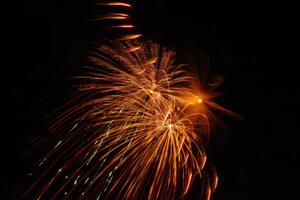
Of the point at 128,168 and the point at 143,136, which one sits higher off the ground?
the point at 143,136

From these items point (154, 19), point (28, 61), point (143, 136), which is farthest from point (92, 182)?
point (154, 19)

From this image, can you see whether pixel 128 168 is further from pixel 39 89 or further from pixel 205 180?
pixel 39 89

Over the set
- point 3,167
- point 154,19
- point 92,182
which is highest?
point 154,19

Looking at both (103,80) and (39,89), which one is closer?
(39,89)
